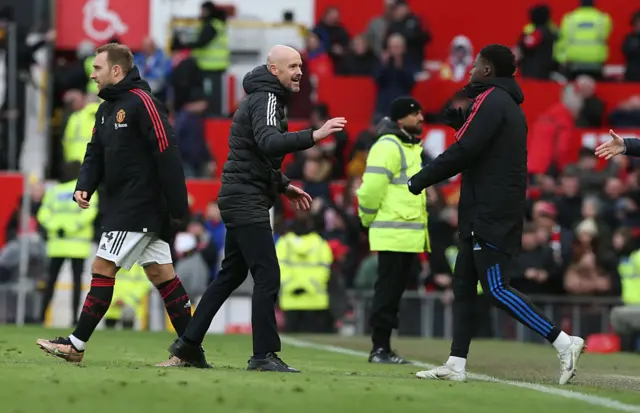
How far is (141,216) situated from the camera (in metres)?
10.1

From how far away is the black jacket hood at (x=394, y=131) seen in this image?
496 inches

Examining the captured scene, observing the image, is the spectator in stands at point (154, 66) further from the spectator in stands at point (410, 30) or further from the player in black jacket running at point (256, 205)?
the player in black jacket running at point (256, 205)

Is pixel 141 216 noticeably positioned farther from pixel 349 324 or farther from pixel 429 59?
pixel 429 59

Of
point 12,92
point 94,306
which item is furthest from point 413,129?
point 12,92

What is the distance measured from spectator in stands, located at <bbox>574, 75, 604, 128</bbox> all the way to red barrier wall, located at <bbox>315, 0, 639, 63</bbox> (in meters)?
3.20

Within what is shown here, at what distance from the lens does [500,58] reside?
10.1 metres

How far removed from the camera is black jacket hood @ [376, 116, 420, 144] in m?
12.6

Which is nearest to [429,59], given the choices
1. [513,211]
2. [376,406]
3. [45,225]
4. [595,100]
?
[595,100]

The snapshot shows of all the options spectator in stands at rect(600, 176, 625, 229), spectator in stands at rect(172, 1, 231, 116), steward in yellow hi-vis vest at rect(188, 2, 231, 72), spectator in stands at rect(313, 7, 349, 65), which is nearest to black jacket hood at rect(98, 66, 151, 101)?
spectator in stands at rect(600, 176, 625, 229)

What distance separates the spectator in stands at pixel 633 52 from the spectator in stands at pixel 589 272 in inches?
282

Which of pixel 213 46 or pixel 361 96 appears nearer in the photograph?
pixel 213 46

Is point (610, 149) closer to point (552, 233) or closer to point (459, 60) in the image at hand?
point (552, 233)

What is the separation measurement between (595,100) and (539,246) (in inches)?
239

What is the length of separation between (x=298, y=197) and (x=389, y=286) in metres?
2.21
